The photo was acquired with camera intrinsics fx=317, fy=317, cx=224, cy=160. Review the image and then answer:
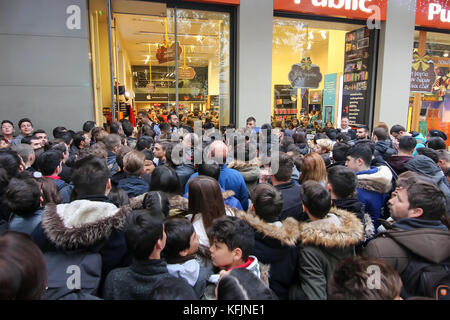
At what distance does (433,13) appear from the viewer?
1052 centimetres

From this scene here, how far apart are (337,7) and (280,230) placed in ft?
31.0

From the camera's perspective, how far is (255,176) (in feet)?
13.2

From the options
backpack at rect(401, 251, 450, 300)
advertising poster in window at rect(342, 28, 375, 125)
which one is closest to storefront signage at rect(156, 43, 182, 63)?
advertising poster in window at rect(342, 28, 375, 125)

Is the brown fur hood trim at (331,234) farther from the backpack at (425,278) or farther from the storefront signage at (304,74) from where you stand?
the storefront signage at (304,74)

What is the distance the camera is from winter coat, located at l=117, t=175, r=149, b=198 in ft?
10.7

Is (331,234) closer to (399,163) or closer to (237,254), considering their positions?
(237,254)

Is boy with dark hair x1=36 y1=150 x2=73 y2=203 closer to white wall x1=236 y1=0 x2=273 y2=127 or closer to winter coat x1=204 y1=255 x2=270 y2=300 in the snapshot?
winter coat x1=204 y1=255 x2=270 y2=300

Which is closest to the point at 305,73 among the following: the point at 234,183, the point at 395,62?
the point at 395,62

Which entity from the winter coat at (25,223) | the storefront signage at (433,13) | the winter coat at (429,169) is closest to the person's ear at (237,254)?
the winter coat at (25,223)

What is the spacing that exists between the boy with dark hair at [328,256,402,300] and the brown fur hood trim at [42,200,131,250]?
4.63ft

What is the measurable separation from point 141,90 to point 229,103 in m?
16.4

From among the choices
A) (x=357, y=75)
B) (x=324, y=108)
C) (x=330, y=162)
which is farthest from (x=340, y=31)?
(x=330, y=162)

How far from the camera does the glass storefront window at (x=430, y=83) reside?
438 inches

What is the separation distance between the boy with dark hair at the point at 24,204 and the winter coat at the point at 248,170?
88.8 inches
